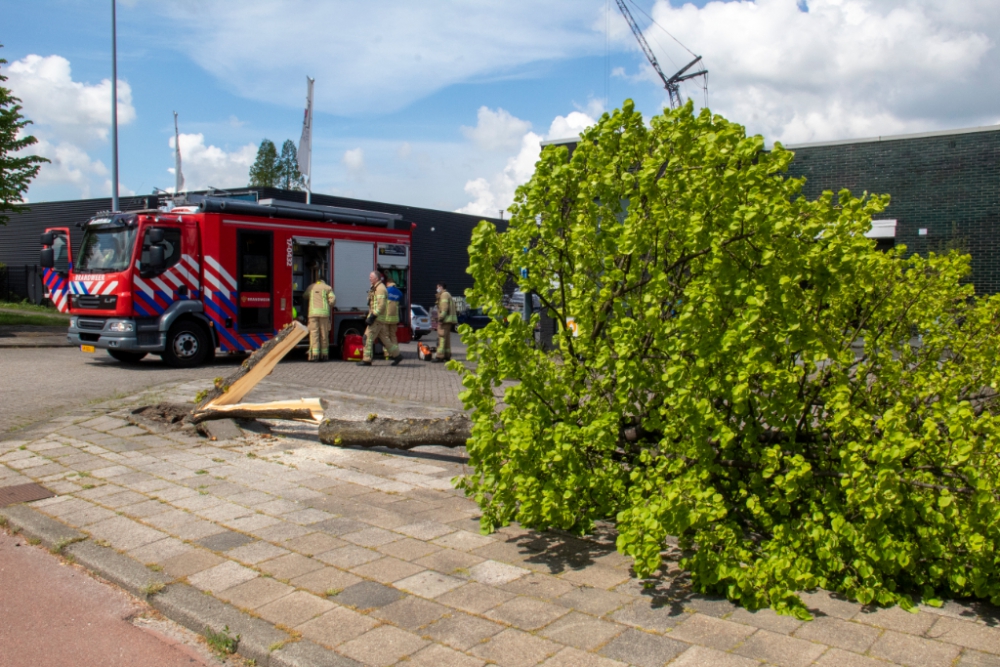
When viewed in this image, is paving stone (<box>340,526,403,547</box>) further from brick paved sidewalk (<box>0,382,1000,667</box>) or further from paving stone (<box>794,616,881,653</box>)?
paving stone (<box>794,616,881,653</box>)

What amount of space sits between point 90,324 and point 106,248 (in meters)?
1.42

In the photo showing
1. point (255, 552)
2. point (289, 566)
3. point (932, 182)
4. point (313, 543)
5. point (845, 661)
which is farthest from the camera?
point (932, 182)

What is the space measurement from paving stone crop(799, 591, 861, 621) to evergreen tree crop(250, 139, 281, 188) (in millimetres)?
86394

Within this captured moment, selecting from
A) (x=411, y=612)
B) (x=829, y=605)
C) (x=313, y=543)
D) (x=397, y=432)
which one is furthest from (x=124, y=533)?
(x=829, y=605)

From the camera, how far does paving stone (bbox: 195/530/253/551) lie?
484cm

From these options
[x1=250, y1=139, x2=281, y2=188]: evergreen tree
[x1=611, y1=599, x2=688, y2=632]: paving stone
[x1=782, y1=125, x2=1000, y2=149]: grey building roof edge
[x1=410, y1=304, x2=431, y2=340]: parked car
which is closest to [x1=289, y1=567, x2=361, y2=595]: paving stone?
[x1=611, y1=599, x2=688, y2=632]: paving stone

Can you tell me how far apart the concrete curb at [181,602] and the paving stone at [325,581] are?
387mm

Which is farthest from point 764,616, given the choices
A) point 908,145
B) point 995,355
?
point 908,145

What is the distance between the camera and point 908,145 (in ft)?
73.3

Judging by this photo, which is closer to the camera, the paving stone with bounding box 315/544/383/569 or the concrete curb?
the concrete curb

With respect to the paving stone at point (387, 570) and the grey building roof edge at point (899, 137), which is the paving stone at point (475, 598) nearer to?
the paving stone at point (387, 570)

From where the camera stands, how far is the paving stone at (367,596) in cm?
402

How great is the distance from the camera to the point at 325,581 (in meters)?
4.31

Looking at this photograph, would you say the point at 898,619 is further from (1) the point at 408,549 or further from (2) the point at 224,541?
(2) the point at 224,541
